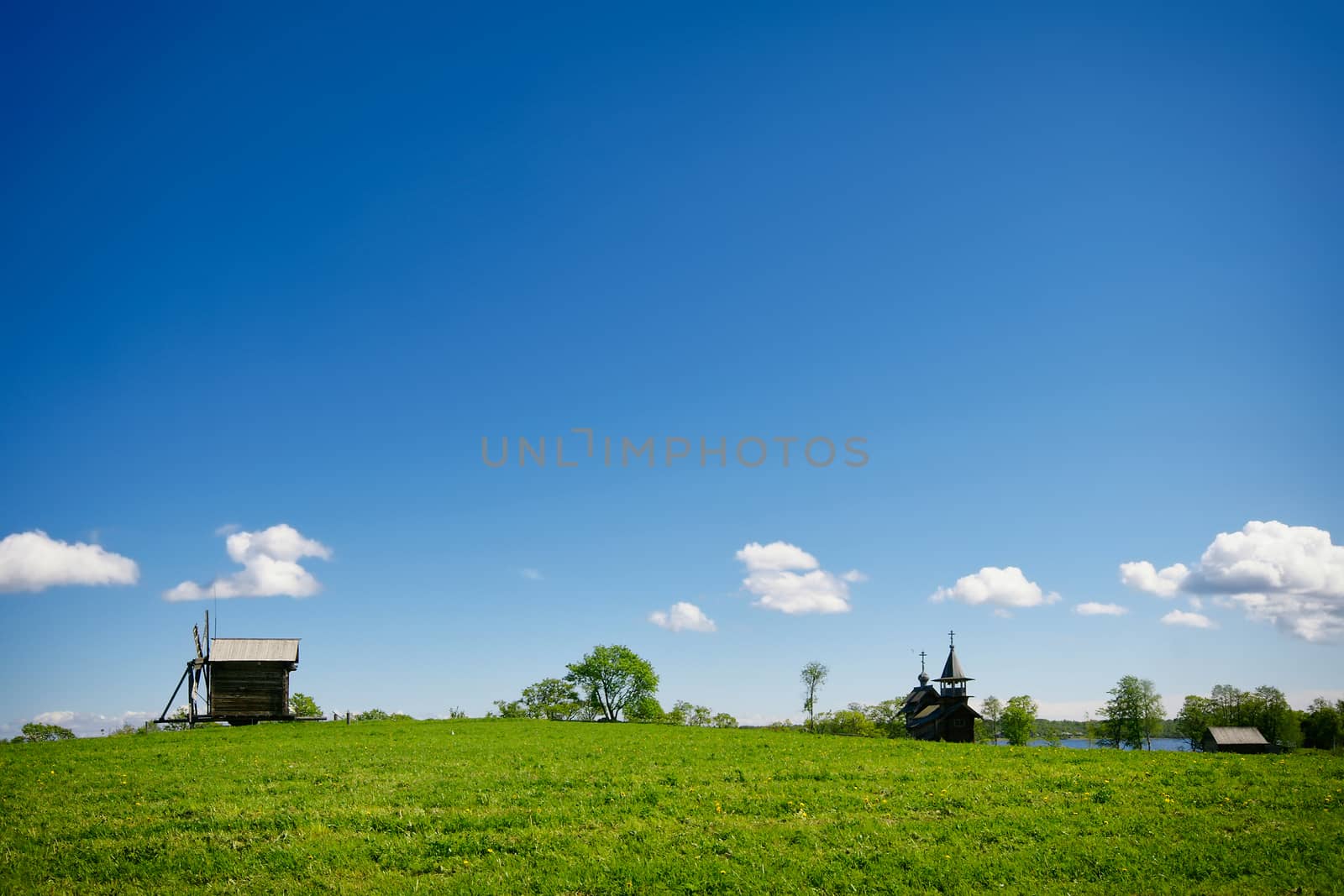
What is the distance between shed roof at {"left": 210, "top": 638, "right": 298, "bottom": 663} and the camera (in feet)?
175

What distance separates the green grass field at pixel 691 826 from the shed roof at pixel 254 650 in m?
29.8

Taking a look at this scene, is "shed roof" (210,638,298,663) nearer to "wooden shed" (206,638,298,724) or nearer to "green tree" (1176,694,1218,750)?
"wooden shed" (206,638,298,724)

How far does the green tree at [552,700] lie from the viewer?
8675 centimetres

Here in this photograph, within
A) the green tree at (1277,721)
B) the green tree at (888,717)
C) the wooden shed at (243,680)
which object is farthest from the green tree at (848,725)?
the wooden shed at (243,680)

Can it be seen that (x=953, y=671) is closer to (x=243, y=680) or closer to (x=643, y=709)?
(x=643, y=709)

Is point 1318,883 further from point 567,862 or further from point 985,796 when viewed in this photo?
point 567,862

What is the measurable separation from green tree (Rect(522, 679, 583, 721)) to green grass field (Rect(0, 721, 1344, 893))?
65.4 metres

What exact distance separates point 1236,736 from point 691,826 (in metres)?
82.3

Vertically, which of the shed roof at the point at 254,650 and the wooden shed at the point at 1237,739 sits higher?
the shed roof at the point at 254,650

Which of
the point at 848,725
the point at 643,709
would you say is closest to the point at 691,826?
the point at 643,709

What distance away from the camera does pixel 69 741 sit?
36531mm

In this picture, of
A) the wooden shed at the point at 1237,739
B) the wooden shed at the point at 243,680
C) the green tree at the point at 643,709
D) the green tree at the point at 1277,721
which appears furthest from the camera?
the green tree at the point at 1277,721

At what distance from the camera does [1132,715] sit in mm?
102188

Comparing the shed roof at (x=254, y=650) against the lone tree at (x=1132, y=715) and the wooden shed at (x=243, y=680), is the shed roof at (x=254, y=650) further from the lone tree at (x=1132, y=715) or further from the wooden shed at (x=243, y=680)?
the lone tree at (x=1132, y=715)
